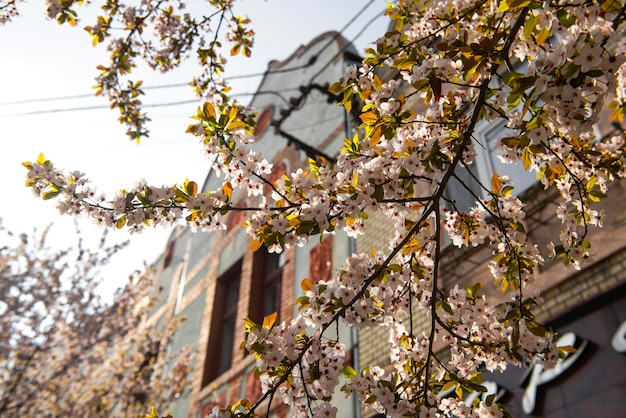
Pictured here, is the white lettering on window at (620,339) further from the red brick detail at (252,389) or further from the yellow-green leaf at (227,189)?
the red brick detail at (252,389)

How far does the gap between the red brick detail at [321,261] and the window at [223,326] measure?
115 inches

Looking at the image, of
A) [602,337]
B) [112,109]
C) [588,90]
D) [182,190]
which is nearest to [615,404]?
[602,337]

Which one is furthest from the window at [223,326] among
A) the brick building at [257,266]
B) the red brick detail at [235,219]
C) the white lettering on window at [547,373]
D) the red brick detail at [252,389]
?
the white lettering on window at [547,373]

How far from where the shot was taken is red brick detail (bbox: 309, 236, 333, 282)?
8375 mm

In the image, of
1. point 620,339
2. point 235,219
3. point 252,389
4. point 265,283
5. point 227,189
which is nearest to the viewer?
point 227,189

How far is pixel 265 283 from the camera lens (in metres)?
10.6

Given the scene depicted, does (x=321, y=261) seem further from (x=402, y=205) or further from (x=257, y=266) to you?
(x=402, y=205)

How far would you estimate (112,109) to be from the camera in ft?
17.1

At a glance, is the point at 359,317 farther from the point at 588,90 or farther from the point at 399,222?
the point at 588,90

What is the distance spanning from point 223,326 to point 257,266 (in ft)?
5.65

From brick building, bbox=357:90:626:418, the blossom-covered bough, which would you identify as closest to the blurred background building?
brick building, bbox=357:90:626:418

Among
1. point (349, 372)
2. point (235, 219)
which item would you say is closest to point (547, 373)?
point (349, 372)

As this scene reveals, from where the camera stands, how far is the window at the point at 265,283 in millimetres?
10234

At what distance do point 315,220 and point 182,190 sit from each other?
0.89 m
